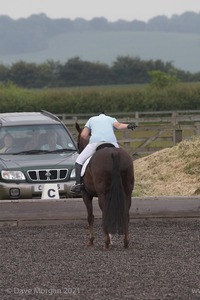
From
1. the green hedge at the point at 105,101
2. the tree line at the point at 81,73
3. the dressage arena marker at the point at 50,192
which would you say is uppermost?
the dressage arena marker at the point at 50,192

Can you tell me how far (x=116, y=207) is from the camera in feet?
38.8

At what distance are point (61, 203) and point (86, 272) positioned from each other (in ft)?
12.8

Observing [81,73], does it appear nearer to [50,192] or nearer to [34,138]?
[34,138]

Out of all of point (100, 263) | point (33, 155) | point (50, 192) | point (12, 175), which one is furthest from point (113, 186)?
point (33, 155)

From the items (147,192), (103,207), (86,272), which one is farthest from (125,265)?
(147,192)

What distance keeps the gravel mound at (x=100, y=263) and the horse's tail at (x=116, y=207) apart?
295mm

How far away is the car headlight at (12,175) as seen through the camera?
15898mm

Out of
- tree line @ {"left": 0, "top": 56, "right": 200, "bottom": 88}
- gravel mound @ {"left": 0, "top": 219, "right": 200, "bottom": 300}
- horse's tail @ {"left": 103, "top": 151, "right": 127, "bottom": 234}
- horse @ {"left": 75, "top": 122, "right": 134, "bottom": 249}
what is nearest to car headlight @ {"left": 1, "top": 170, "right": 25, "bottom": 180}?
gravel mound @ {"left": 0, "top": 219, "right": 200, "bottom": 300}

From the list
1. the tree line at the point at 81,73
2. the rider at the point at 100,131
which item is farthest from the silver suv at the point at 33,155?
the tree line at the point at 81,73

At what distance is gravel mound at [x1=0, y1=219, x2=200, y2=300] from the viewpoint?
8977 mm

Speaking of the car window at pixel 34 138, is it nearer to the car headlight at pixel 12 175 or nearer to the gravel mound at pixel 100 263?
the car headlight at pixel 12 175

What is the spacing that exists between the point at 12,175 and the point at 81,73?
10670cm

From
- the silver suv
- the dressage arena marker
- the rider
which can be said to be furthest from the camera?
the silver suv

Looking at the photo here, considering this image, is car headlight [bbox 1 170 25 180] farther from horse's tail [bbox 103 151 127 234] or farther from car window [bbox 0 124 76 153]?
horse's tail [bbox 103 151 127 234]
